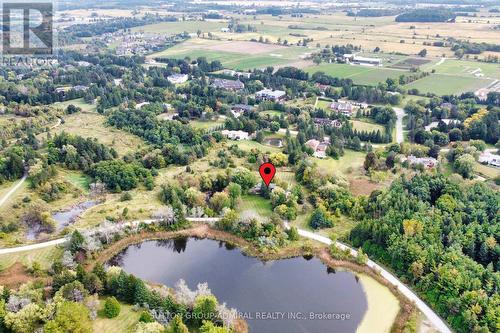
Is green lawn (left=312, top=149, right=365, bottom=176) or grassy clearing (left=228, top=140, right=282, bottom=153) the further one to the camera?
grassy clearing (left=228, top=140, right=282, bottom=153)

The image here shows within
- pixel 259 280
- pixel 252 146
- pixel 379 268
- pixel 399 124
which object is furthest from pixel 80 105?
pixel 379 268

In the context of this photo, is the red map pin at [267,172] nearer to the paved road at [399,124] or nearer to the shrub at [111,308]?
the paved road at [399,124]

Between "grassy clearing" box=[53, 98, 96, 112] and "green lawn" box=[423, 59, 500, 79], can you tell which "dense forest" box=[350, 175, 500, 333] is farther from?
"green lawn" box=[423, 59, 500, 79]

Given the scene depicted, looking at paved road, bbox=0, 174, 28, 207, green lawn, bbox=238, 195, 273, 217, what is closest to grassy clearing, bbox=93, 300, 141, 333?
green lawn, bbox=238, 195, 273, 217

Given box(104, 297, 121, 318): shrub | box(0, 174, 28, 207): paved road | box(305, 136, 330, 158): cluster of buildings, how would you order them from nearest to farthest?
box(104, 297, 121, 318): shrub
box(0, 174, 28, 207): paved road
box(305, 136, 330, 158): cluster of buildings

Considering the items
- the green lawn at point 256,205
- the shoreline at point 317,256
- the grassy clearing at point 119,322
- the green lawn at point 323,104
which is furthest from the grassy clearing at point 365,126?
the grassy clearing at point 119,322

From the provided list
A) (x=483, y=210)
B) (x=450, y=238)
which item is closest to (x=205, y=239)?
(x=450, y=238)

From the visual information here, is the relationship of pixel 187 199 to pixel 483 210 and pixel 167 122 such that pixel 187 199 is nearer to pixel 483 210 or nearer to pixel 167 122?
pixel 167 122

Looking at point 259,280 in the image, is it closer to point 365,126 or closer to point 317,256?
point 317,256
